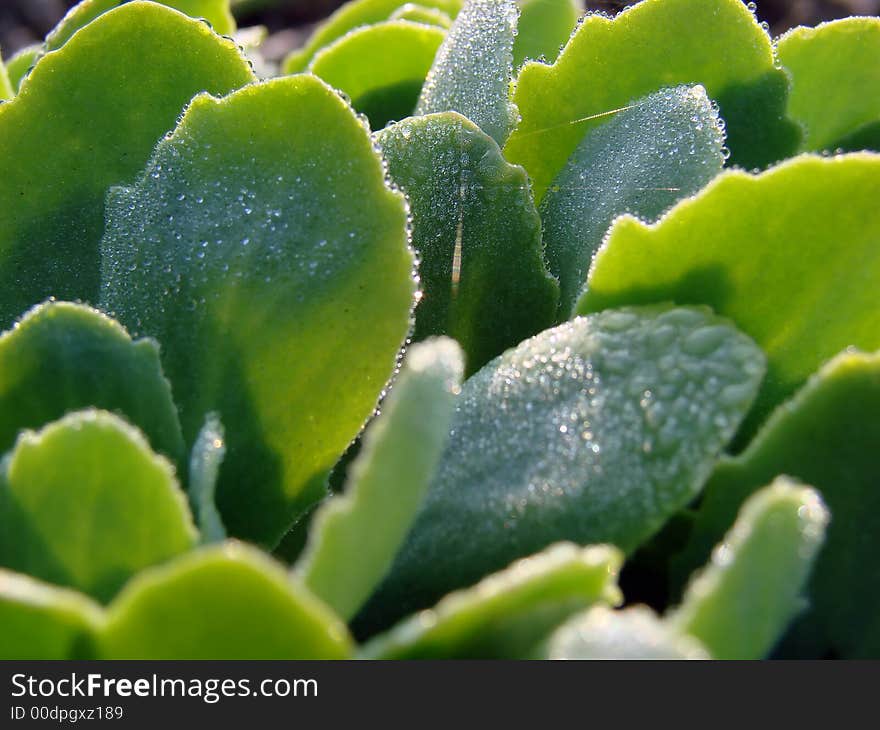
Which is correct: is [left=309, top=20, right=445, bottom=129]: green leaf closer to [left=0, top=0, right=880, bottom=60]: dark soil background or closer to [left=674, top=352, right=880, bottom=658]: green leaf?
[left=674, top=352, right=880, bottom=658]: green leaf

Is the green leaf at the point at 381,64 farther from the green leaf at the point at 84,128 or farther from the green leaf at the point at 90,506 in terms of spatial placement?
the green leaf at the point at 90,506

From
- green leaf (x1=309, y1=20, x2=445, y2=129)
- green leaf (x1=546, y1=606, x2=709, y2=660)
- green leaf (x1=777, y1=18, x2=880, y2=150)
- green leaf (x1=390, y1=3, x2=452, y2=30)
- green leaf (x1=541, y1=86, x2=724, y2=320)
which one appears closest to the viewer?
green leaf (x1=546, y1=606, x2=709, y2=660)

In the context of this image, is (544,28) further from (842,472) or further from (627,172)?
(842,472)

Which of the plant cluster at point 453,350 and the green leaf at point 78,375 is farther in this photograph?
the green leaf at point 78,375

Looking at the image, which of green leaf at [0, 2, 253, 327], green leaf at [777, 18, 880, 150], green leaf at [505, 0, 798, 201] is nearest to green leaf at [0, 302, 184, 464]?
green leaf at [0, 2, 253, 327]

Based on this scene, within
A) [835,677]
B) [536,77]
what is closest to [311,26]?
[536,77]

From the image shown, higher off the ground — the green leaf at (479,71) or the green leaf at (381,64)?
the green leaf at (479,71)

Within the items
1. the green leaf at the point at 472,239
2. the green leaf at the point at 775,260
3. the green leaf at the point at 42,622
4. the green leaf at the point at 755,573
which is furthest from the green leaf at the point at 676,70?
the green leaf at the point at 42,622
